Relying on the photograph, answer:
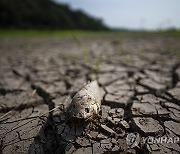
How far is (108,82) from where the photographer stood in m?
2.36

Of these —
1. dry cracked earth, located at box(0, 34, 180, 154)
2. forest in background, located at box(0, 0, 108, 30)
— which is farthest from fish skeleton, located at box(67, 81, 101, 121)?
forest in background, located at box(0, 0, 108, 30)

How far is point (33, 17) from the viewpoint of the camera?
22.6 m

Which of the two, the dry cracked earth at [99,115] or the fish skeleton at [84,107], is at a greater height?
the fish skeleton at [84,107]

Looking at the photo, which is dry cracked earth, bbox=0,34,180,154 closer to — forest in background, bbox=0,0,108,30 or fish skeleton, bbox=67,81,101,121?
fish skeleton, bbox=67,81,101,121

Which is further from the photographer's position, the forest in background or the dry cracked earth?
the forest in background

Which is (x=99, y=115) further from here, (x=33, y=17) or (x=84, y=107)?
(x=33, y=17)

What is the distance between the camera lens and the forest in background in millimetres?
19469

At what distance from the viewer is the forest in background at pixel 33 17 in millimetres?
19469

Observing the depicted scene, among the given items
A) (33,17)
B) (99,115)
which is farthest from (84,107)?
(33,17)

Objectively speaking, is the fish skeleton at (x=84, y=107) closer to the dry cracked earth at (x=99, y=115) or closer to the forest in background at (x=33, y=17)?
the dry cracked earth at (x=99, y=115)

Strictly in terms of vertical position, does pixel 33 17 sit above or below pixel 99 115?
above

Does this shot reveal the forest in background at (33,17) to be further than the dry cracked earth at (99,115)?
Yes

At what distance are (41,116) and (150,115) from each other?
886 mm

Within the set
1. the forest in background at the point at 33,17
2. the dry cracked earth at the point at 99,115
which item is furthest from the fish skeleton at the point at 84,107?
the forest in background at the point at 33,17
